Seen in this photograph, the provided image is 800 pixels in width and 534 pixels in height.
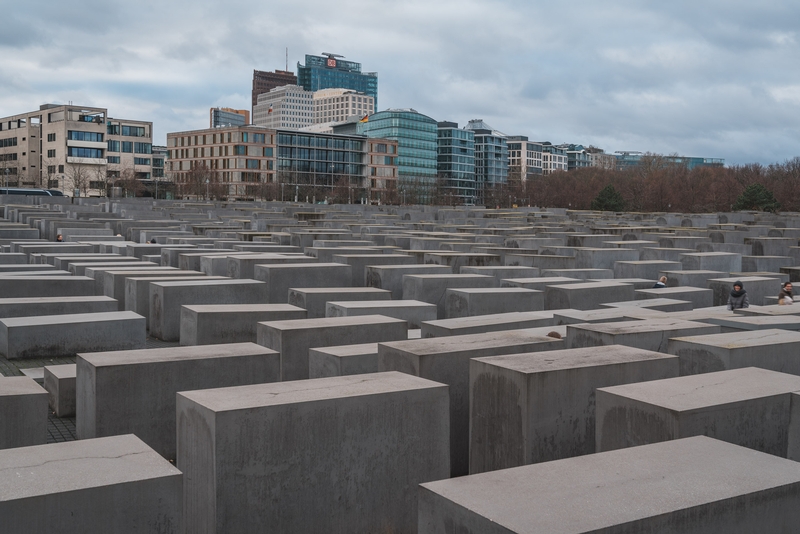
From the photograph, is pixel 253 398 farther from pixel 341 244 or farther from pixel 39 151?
pixel 39 151

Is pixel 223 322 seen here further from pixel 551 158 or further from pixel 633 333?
pixel 551 158

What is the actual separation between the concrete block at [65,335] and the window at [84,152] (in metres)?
89.0

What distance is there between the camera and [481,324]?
975 cm

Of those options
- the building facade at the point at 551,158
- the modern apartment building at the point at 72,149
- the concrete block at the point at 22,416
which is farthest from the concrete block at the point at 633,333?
the building facade at the point at 551,158

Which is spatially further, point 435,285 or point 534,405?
point 435,285

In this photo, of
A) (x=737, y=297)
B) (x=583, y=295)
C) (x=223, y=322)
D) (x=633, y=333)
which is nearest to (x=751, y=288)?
(x=737, y=297)

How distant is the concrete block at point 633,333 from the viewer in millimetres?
8617

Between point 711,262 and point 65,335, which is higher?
point 711,262

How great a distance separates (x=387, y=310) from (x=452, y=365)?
4548 mm

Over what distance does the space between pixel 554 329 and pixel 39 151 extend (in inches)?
3964

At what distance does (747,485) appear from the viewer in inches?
175

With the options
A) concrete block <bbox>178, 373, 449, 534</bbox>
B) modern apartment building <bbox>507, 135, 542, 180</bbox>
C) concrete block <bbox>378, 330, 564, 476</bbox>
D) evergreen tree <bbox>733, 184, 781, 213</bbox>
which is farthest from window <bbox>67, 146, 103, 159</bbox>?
modern apartment building <bbox>507, 135, 542, 180</bbox>

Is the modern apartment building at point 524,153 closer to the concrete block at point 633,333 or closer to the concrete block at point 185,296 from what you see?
the concrete block at point 185,296

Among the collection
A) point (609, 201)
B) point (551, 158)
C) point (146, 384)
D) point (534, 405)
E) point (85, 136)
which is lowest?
point (146, 384)
